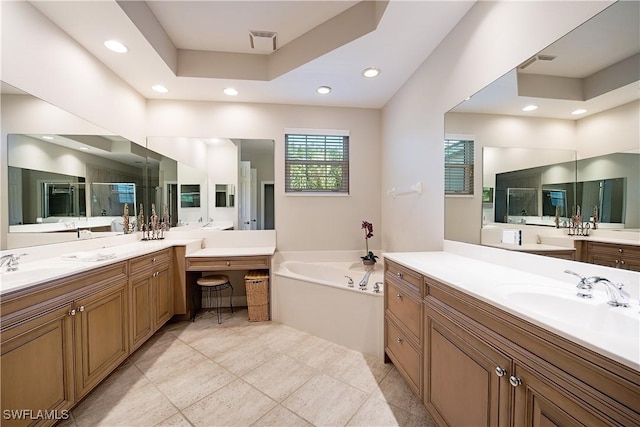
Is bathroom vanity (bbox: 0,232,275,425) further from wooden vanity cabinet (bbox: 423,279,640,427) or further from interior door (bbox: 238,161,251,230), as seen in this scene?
wooden vanity cabinet (bbox: 423,279,640,427)

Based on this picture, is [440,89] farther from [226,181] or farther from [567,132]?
[226,181]

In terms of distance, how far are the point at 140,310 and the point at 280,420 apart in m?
1.48

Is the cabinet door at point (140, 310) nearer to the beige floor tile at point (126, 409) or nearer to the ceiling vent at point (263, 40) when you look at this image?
the beige floor tile at point (126, 409)

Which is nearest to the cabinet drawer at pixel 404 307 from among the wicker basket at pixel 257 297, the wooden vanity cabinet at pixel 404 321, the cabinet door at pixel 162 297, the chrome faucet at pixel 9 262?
the wooden vanity cabinet at pixel 404 321

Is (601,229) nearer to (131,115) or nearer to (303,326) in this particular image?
(303,326)

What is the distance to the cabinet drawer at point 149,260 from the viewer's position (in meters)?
2.08

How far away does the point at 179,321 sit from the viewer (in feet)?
9.17

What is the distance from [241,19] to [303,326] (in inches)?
112

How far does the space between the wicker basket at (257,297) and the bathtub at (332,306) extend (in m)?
0.08

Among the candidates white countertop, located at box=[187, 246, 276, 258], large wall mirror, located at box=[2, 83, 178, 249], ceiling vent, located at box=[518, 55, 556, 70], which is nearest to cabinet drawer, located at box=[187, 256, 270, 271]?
white countertop, located at box=[187, 246, 276, 258]

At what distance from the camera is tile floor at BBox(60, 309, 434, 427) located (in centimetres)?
152

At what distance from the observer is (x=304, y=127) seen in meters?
3.26

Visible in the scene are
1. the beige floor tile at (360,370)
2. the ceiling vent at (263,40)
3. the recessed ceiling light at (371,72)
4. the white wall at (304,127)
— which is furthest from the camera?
the white wall at (304,127)

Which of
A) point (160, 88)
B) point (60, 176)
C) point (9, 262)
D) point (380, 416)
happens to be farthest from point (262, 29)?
point (380, 416)
